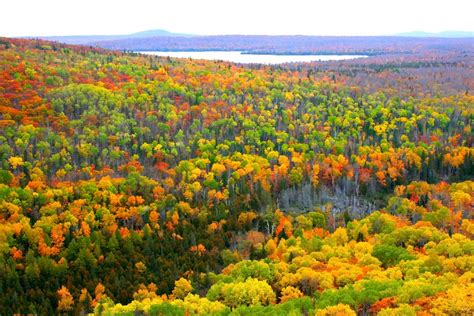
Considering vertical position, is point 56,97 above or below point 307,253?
above

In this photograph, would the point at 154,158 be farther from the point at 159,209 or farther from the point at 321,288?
the point at 321,288

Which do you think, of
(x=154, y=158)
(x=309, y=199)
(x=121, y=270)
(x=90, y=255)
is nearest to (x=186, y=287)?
(x=121, y=270)

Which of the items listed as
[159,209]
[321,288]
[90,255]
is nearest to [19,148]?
[159,209]

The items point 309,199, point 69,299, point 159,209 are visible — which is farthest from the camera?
point 309,199

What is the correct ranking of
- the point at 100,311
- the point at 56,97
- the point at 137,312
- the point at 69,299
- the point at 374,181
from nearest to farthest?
the point at 137,312 → the point at 100,311 → the point at 69,299 → the point at 374,181 → the point at 56,97

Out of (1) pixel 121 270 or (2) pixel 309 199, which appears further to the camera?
(2) pixel 309 199

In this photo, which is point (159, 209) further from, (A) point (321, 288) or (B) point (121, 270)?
(A) point (321, 288)
